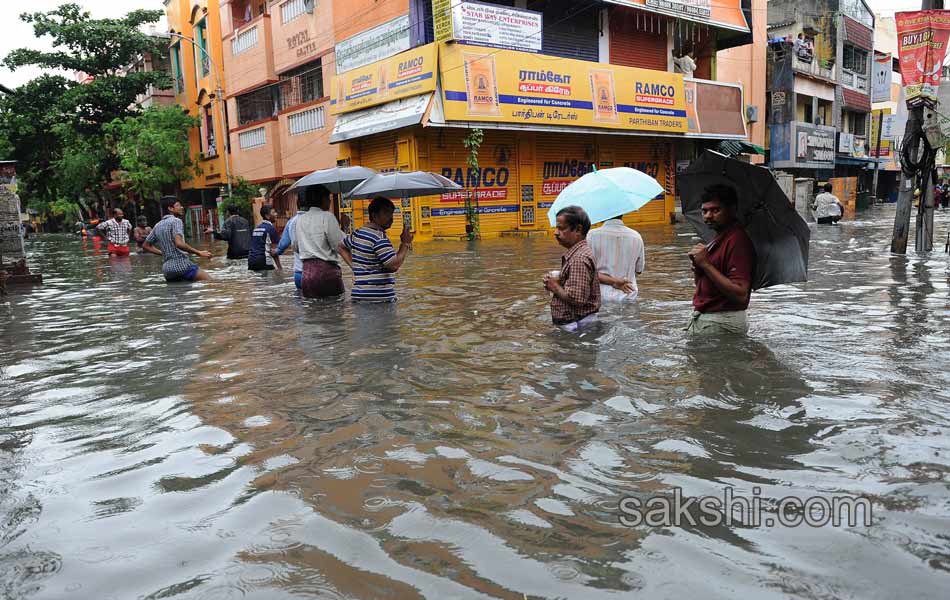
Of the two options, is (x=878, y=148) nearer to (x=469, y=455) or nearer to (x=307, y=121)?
(x=307, y=121)

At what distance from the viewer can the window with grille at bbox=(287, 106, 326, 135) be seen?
2615 centimetres

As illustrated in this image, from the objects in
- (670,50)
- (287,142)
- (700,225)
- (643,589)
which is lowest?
(643,589)

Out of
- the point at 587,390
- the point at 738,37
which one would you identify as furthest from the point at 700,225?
the point at 738,37

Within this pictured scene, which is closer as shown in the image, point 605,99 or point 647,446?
point 647,446

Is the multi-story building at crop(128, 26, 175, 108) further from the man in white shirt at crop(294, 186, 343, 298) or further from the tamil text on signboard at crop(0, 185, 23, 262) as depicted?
the man in white shirt at crop(294, 186, 343, 298)

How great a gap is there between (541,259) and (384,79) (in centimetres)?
987

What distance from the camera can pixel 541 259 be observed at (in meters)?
14.4

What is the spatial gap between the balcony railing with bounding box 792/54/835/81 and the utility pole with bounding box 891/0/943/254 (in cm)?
2329

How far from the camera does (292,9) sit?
27.3 meters

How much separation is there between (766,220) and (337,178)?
5525 millimetres

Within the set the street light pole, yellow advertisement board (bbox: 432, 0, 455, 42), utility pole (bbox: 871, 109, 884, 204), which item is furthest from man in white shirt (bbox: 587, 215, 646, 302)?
utility pole (bbox: 871, 109, 884, 204)

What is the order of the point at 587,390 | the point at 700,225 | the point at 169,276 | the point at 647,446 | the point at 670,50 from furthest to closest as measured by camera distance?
the point at 670,50, the point at 169,276, the point at 700,225, the point at 587,390, the point at 647,446

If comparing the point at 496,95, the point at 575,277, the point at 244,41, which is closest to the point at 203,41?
the point at 244,41

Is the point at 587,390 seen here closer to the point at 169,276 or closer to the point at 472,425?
the point at 472,425
